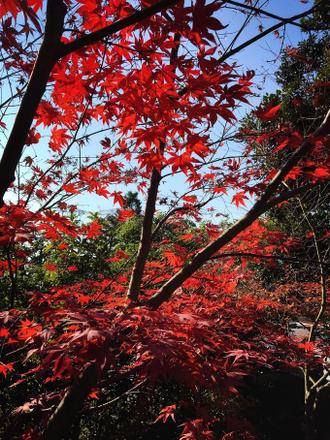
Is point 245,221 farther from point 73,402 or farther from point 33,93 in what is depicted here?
point 73,402

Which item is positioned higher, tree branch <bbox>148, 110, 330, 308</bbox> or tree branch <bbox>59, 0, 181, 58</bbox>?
tree branch <bbox>59, 0, 181, 58</bbox>

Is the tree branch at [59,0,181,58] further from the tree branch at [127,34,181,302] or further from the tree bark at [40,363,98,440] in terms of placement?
the tree bark at [40,363,98,440]

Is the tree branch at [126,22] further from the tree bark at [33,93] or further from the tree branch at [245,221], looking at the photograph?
the tree branch at [245,221]

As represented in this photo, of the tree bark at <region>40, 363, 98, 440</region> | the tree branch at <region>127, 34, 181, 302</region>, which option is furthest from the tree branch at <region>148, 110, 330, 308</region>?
the tree bark at <region>40, 363, 98, 440</region>

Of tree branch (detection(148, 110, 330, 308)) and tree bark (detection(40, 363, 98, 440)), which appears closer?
tree bark (detection(40, 363, 98, 440))

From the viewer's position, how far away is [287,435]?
6805mm

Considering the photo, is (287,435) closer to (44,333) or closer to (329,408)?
(329,408)

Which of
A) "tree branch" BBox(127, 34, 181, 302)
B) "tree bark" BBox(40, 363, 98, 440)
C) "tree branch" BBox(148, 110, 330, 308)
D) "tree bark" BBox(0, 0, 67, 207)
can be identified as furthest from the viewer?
"tree branch" BBox(127, 34, 181, 302)

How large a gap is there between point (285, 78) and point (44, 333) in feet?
33.0

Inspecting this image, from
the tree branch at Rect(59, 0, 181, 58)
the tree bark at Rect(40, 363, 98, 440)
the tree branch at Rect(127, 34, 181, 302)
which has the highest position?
the tree branch at Rect(59, 0, 181, 58)

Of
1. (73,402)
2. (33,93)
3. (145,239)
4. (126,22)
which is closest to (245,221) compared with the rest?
(145,239)

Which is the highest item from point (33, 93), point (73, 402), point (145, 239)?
point (33, 93)

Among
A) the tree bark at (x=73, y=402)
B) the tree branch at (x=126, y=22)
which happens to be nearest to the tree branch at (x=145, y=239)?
the tree bark at (x=73, y=402)

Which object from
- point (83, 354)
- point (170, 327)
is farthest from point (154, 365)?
point (83, 354)
